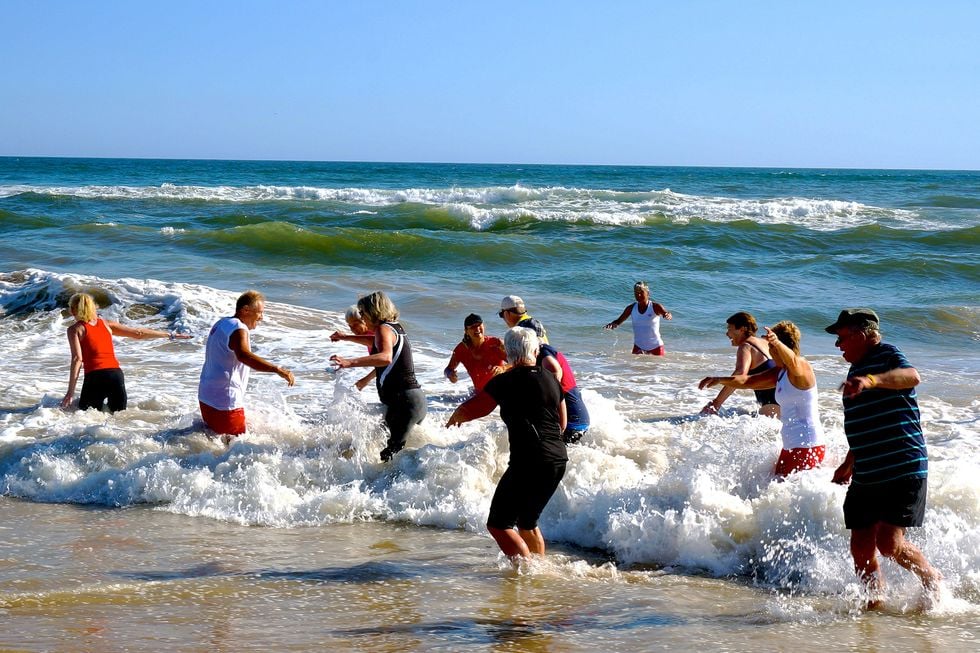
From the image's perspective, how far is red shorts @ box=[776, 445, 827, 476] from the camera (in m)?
6.55

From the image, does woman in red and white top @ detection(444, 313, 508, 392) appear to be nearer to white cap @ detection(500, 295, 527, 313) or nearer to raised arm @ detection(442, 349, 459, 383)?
raised arm @ detection(442, 349, 459, 383)

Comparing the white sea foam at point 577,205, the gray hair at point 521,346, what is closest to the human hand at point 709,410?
the gray hair at point 521,346

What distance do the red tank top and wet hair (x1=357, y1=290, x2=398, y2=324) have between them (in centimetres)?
289

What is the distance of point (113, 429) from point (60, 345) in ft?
16.7

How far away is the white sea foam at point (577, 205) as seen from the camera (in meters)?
34.9

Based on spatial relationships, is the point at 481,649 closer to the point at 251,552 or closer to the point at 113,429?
the point at 251,552

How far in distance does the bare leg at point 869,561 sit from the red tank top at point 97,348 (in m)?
6.37

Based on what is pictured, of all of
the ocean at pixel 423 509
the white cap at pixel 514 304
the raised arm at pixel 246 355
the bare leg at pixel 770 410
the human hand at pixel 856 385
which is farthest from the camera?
the bare leg at pixel 770 410

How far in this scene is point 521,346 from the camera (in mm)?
5496

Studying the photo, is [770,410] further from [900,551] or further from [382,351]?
[900,551]

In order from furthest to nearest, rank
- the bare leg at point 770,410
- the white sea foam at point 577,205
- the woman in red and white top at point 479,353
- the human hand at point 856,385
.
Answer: the white sea foam at point 577,205, the bare leg at point 770,410, the woman in red and white top at point 479,353, the human hand at point 856,385

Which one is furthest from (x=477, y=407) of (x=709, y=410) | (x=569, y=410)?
(x=709, y=410)

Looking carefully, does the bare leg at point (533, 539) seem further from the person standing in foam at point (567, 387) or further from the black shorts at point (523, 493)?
the person standing in foam at point (567, 387)

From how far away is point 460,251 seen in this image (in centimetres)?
2584
